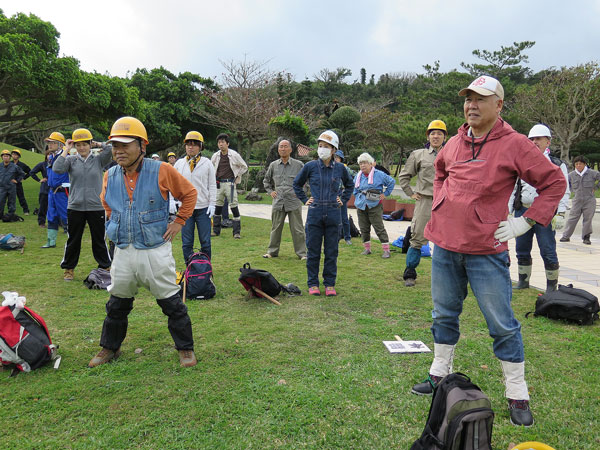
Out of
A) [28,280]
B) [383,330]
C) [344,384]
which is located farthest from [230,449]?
[28,280]

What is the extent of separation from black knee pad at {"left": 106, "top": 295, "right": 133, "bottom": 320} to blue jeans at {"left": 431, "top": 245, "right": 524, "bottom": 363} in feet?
8.28

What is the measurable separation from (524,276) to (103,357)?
549cm

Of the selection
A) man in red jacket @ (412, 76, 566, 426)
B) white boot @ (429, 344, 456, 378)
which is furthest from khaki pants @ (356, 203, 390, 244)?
man in red jacket @ (412, 76, 566, 426)

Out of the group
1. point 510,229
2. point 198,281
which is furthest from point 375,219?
point 510,229

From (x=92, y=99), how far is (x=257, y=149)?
29.8 metres

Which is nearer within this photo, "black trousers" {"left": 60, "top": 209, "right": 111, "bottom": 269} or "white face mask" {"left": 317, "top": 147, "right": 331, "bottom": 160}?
"white face mask" {"left": 317, "top": 147, "right": 331, "bottom": 160}

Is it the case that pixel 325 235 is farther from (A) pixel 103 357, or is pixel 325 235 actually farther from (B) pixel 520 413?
(B) pixel 520 413

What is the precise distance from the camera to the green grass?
102 inches

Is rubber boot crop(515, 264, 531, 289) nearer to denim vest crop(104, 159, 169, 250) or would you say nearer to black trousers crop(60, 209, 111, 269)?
denim vest crop(104, 159, 169, 250)

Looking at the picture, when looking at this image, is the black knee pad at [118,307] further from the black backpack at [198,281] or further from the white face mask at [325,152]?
the white face mask at [325,152]

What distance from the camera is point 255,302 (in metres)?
5.29

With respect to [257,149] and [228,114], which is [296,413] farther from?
[257,149]

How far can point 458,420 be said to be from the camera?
2092 mm

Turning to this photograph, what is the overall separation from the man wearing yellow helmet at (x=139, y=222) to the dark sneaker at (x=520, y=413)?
98.1 inches
